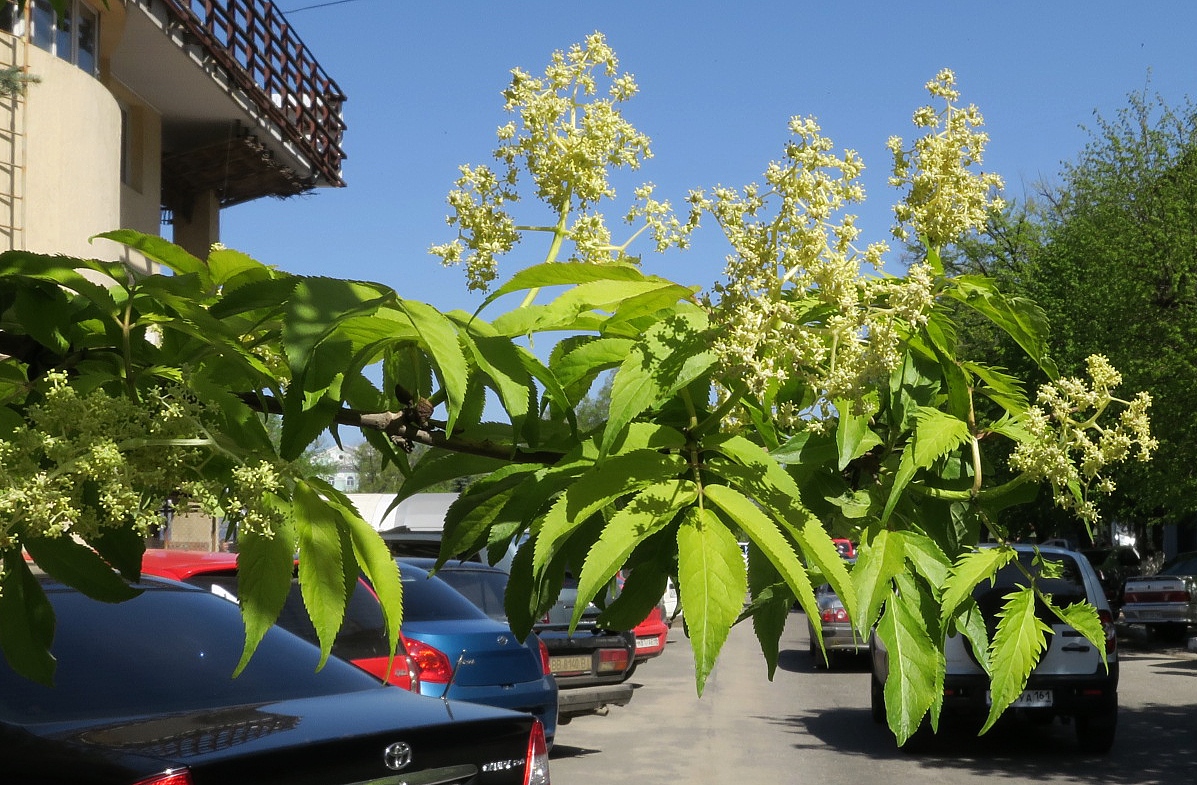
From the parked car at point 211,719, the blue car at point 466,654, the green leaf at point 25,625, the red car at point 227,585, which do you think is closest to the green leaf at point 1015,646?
the green leaf at point 25,625

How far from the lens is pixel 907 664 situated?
3.96 feet

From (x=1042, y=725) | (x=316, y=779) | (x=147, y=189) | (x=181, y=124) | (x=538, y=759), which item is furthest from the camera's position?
(x=181, y=124)

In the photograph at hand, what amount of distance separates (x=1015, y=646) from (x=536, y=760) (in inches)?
176

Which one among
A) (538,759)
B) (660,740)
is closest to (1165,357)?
(660,740)

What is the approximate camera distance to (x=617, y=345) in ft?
3.69

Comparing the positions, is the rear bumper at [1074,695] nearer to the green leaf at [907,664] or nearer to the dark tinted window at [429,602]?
the dark tinted window at [429,602]

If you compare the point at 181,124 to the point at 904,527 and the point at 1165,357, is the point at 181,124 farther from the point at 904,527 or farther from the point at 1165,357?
the point at 904,527

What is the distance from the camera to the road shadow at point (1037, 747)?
1182 cm

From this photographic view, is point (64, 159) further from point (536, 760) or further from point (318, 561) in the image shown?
point (318, 561)

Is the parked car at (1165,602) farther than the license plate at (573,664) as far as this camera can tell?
Yes

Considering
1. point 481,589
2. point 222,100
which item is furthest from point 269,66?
point 481,589

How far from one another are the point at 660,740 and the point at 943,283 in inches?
493

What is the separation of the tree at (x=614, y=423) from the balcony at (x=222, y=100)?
18.2 m

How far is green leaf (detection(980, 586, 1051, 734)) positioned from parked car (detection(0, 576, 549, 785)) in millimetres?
3307
